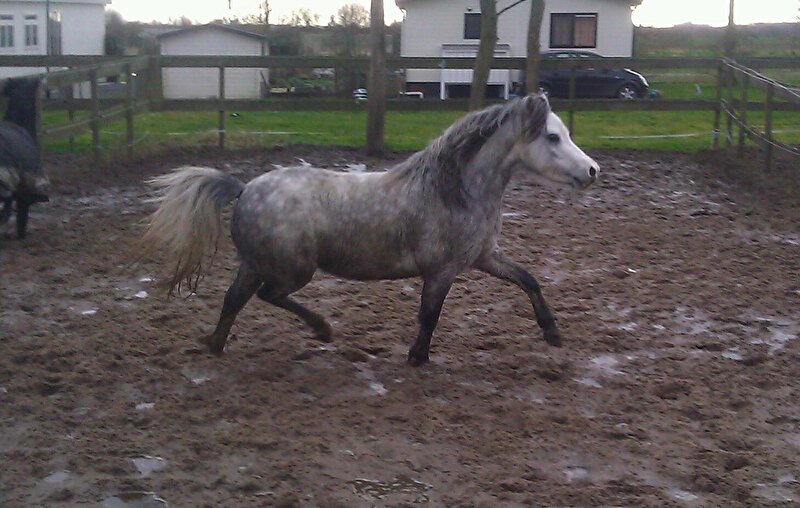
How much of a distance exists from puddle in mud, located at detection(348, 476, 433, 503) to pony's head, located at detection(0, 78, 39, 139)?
6273 millimetres

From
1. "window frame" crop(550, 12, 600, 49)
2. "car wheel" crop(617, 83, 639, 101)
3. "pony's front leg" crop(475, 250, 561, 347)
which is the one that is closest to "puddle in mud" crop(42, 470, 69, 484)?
"pony's front leg" crop(475, 250, 561, 347)

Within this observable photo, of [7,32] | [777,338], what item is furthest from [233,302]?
[7,32]

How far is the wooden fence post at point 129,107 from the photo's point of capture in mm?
12161

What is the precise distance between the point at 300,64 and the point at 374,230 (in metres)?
9.08

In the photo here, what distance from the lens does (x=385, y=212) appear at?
5.29 m

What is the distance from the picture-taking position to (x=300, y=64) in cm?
1391

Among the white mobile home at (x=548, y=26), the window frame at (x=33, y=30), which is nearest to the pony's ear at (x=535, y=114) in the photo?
the window frame at (x=33, y=30)

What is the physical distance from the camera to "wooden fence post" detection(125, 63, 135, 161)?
12.2 m

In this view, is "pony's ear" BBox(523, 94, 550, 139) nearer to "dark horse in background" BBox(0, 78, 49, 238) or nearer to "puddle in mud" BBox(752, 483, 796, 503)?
"puddle in mud" BBox(752, 483, 796, 503)

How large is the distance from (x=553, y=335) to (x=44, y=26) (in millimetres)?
19775

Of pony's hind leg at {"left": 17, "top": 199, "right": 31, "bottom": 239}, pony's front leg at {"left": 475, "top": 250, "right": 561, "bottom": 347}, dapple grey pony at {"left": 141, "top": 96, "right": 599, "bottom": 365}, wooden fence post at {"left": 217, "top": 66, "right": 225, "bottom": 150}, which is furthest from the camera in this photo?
wooden fence post at {"left": 217, "top": 66, "right": 225, "bottom": 150}

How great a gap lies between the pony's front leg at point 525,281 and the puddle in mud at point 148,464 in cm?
215

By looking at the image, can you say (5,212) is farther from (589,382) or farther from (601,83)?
(601,83)

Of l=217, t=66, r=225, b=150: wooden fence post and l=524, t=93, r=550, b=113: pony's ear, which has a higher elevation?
l=524, t=93, r=550, b=113: pony's ear
